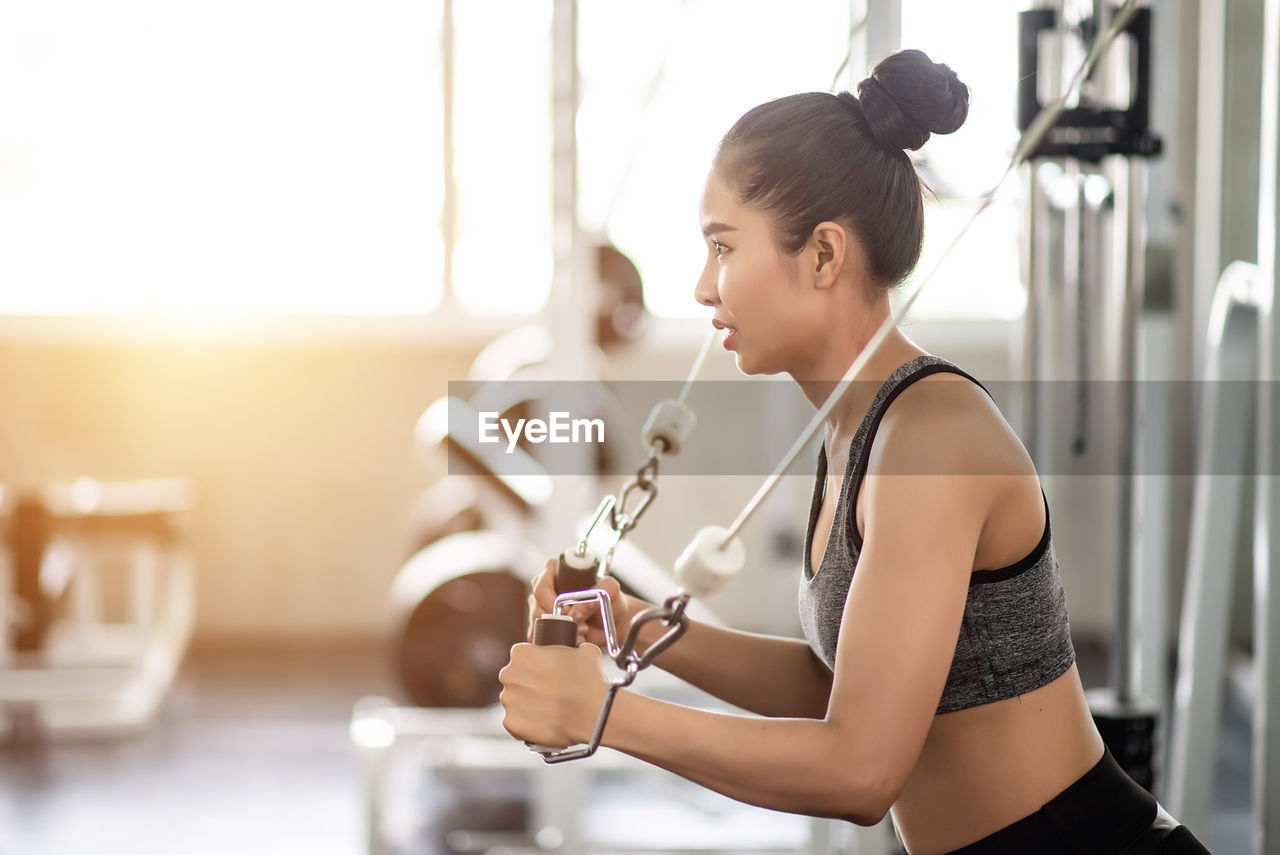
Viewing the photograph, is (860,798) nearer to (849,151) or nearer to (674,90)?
(849,151)

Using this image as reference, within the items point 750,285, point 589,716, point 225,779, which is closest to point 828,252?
point 750,285

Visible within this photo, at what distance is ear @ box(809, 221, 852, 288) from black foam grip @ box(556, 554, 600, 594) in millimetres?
301

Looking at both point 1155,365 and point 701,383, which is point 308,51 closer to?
point 701,383

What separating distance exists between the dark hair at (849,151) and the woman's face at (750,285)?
0.04ft

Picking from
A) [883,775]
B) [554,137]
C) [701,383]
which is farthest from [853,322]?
[701,383]

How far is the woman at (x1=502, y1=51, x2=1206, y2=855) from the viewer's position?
2.63 ft

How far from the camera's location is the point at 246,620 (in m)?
4.18

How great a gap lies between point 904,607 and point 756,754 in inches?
5.3

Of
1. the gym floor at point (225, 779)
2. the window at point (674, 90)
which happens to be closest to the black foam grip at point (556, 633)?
the gym floor at point (225, 779)

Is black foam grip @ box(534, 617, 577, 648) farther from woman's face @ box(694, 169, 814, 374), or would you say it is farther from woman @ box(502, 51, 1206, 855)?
woman's face @ box(694, 169, 814, 374)

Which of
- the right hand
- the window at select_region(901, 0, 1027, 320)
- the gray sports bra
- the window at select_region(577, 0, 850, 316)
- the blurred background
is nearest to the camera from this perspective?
the gray sports bra

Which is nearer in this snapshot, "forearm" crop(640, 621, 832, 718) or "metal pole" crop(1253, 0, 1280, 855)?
"forearm" crop(640, 621, 832, 718)

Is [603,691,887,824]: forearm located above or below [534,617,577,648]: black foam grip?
below

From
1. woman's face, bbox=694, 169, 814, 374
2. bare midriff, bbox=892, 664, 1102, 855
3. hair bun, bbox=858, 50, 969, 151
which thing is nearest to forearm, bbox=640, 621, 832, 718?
bare midriff, bbox=892, 664, 1102, 855
